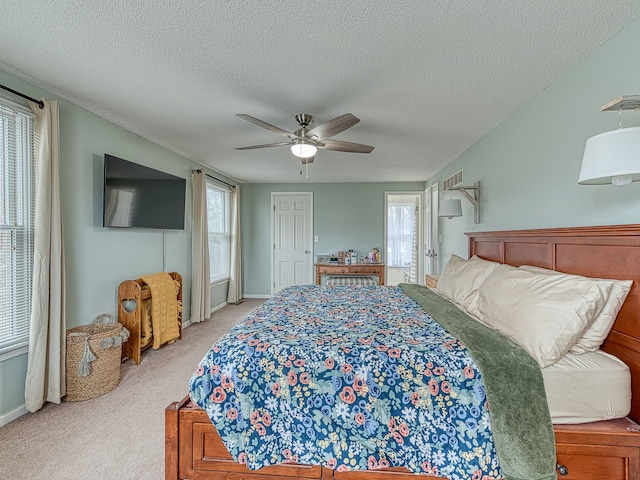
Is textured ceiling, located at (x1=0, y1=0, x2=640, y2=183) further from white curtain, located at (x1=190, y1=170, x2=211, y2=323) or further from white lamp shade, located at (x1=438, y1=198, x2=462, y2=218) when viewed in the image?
white curtain, located at (x1=190, y1=170, x2=211, y2=323)

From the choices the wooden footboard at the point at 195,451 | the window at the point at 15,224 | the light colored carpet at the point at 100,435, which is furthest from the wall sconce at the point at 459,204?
the window at the point at 15,224

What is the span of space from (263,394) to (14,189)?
2.25 meters

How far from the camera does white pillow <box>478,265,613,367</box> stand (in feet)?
4.39

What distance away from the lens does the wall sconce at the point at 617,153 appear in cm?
118

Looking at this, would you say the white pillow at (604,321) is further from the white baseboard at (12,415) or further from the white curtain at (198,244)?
the white curtain at (198,244)

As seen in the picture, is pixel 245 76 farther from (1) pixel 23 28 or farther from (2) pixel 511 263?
(2) pixel 511 263

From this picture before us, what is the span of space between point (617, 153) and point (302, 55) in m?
1.59

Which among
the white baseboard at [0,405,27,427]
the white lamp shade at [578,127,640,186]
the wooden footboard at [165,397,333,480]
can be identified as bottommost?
the white baseboard at [0,405,27,427]

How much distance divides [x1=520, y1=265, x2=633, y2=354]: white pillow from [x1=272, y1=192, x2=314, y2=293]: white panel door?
482cm

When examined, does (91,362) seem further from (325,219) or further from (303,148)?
(325,219)

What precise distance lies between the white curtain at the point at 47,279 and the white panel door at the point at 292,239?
3.96m

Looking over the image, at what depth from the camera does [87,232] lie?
105 inches

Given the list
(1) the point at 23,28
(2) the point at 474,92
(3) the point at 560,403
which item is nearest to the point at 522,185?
(2) the point at 474,92

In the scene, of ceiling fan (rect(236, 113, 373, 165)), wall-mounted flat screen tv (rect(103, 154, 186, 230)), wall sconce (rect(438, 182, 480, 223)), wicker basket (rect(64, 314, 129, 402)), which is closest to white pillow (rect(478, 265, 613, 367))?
ceiling fan (rect(236, 113, 373, 165))
